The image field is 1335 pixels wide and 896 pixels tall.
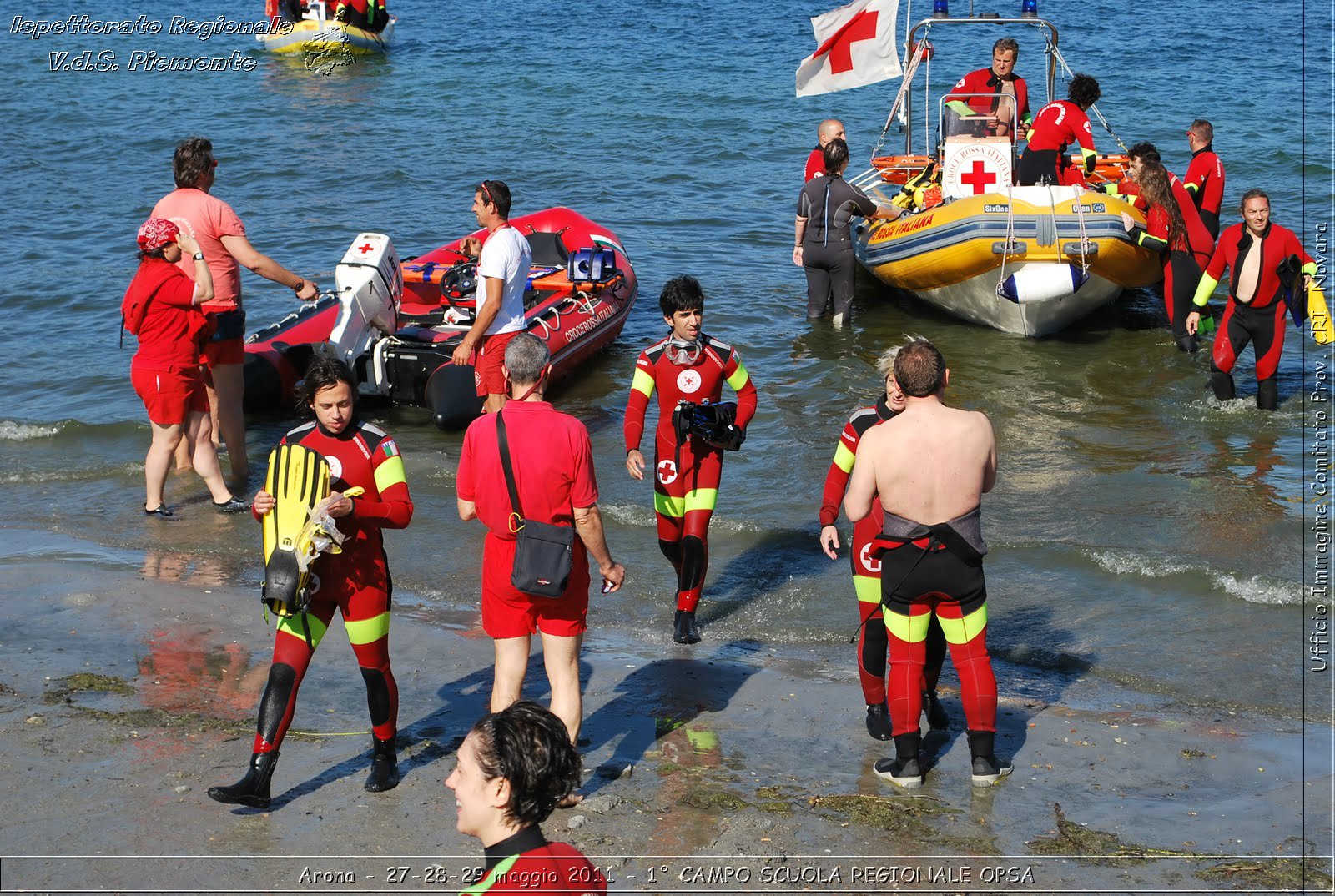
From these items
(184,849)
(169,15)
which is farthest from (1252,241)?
(169,15)

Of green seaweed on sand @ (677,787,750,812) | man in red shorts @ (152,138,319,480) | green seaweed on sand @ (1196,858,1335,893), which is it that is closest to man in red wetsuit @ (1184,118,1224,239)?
man in red shorts @ (152,138,319,480)

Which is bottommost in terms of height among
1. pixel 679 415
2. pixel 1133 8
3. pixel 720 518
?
pixel 720 518

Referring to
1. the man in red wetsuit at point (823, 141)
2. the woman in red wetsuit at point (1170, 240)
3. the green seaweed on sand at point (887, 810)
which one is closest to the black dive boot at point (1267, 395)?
the woman in red wetsuit at point (1170, 240)

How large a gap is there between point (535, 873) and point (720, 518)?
548 centimetres

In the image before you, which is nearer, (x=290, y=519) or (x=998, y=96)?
(x=290, y=519)

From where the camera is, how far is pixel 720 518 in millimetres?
7945

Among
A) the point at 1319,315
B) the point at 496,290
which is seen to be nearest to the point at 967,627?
the point at 496,290

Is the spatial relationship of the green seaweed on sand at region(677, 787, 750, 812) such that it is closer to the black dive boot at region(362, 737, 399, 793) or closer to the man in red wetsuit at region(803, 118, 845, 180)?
the black dive boot at region(362, 737, 399, 793)

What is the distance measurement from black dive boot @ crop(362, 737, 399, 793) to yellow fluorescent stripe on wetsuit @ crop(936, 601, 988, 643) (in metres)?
1.92

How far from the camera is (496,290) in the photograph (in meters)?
6.84

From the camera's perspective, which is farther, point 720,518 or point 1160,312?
point 1160,312

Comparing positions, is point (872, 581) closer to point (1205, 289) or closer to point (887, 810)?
point (887, 810)

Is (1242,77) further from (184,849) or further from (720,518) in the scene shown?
(184,849)

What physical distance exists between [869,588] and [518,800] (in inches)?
108
